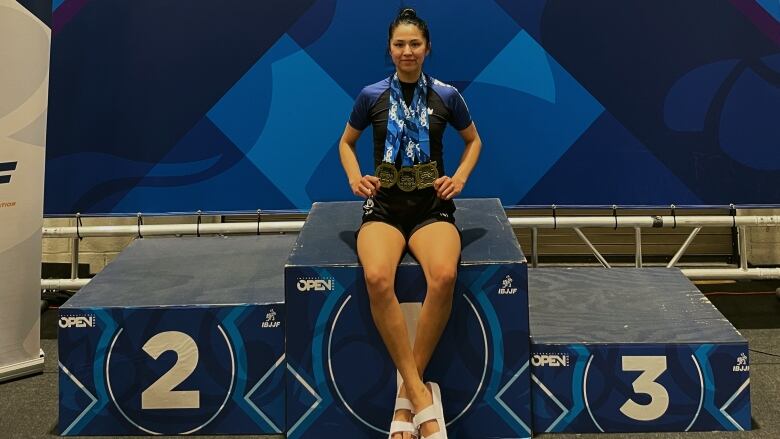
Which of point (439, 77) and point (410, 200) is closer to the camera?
point (410, 200)

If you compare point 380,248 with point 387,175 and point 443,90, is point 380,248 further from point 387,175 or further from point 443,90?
point 443,90

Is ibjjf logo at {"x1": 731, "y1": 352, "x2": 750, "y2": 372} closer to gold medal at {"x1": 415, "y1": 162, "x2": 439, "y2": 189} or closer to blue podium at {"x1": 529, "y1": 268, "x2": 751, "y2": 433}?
blue podium at {"x1": 529, "y1": 268, "x2": 751, "y2": 433}

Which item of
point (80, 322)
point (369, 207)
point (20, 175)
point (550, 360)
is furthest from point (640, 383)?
point (20, 175)

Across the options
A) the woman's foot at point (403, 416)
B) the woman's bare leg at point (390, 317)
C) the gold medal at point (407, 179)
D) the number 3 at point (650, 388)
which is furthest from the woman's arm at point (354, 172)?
the number 3 at point (650, 388)

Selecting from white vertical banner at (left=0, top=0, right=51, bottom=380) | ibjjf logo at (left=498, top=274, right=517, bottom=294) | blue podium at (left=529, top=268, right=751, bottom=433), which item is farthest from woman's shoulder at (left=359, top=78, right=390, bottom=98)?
white vertical banner at (left=0, top=0, right=51, bottom=380)

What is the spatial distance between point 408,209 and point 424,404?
692mm

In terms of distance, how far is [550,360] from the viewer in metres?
2.38

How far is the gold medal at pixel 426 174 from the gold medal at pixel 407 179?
14 millimetres

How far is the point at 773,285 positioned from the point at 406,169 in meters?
2.87

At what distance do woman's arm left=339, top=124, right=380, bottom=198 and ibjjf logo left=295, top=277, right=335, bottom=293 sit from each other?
12.5 inches

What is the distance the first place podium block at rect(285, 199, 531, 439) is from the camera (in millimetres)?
2311

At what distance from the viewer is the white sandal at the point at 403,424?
2.14 metres

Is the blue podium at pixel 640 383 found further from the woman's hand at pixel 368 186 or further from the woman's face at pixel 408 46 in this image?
the woman's face at pixel 408 46

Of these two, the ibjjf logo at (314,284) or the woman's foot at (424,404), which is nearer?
the woman's foot at (424,404)
